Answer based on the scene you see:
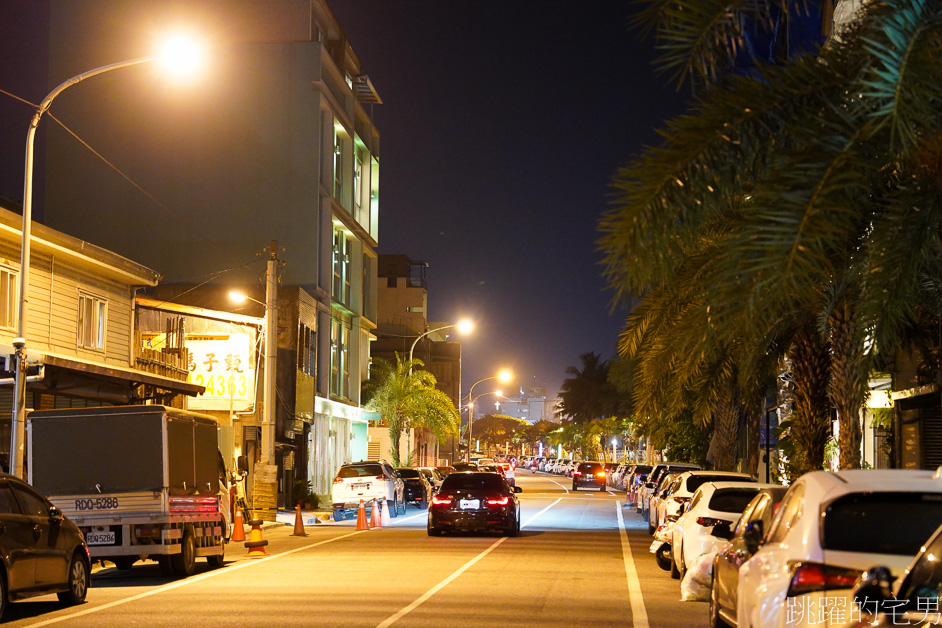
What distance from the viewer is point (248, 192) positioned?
49219mm

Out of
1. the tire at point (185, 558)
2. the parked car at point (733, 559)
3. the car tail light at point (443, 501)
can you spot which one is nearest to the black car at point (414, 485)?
the car tail light at point (443, 501)

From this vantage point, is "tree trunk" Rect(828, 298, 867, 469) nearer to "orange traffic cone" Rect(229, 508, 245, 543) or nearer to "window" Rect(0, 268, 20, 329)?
"orange traffic cone" Rect(229, 508, 245, 543)

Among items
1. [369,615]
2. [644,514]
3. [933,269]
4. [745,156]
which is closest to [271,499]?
[644,514]

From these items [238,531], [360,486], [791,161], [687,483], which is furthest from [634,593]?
[360,486]

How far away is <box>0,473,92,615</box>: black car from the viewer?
43.0 feet

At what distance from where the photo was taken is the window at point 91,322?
31000mm

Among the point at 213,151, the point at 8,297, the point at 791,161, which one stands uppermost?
the point at 213,151

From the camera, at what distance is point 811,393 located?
63.1 feet

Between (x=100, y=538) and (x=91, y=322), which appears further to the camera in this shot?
(x=91, y=322)

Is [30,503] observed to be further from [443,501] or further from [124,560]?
[443,501]

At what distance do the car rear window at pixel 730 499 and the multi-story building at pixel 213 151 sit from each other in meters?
32.1

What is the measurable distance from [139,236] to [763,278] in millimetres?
44698

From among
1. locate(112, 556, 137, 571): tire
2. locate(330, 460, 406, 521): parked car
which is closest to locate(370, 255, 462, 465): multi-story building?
locate(330, 460, 406, 521): parked car

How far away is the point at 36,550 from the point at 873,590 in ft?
33.7
